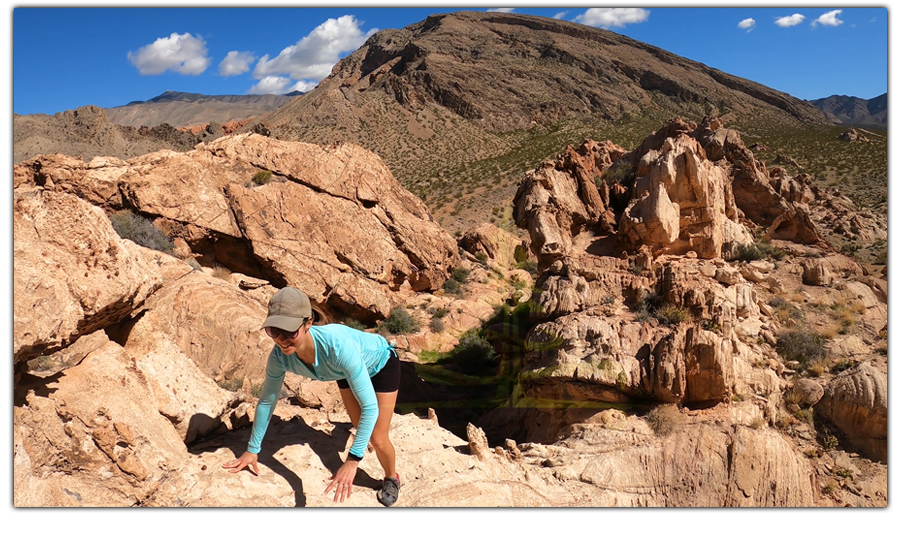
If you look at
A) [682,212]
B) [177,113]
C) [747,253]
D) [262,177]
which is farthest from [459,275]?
[177,113]

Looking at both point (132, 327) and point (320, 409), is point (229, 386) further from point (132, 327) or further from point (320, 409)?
point (132, 327)

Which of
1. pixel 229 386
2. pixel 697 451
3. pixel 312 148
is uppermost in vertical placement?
pixel 312 148

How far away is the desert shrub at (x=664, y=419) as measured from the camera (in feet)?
23.4

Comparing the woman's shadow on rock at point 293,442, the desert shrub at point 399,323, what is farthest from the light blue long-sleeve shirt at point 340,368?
the desert shrub at point 399,323

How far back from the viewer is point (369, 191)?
15922mm

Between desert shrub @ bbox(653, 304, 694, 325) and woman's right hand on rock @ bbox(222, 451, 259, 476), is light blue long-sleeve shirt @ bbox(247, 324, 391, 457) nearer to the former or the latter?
woman's right hand on rock @ bbox(222, 451, 259, 476)

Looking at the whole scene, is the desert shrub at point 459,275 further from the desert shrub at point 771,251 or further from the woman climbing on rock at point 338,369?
the woman climbing on rock at point 338,369

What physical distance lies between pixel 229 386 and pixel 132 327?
277 cm

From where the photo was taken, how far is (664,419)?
7.26 m

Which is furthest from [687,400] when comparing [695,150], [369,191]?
[369,191]

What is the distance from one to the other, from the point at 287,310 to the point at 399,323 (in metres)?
11.2

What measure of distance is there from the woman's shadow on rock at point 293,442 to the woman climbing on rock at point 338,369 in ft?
0.76

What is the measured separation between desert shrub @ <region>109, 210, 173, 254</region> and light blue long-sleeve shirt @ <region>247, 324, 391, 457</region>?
32.0 feet

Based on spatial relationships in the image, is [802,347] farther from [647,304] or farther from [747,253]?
[747,253]
